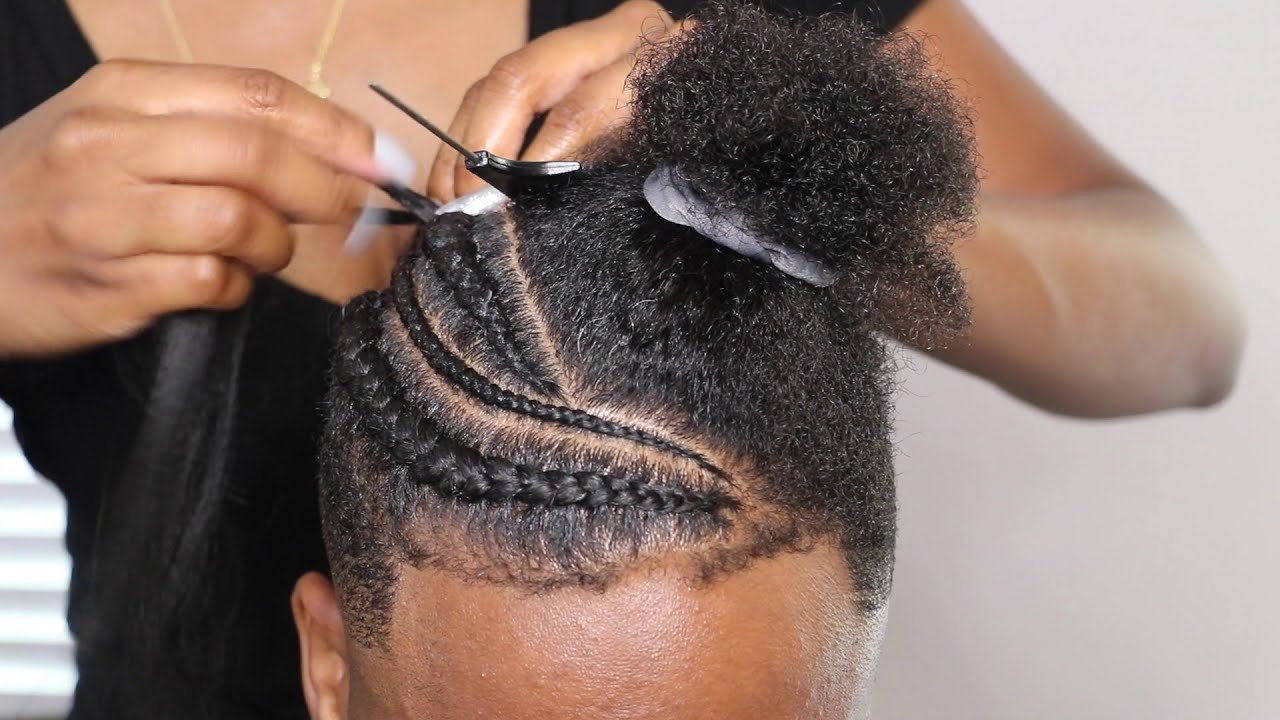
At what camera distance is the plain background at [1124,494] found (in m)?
1.40

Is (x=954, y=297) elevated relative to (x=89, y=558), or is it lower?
elevated

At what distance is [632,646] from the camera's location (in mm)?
590

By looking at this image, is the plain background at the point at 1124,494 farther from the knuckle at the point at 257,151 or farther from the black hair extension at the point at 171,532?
the knuckle at the point at 257,151

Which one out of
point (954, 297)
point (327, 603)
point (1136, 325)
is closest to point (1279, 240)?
point (1136, 325)

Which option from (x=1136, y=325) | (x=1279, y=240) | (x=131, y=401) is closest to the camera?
(x=131, y=401)

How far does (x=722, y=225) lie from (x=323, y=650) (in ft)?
1.38

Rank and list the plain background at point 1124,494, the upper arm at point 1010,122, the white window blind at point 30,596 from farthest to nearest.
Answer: the plain background at point 1124,494 → the white window blind at point 30,596 → the upper arm at point 1010,122

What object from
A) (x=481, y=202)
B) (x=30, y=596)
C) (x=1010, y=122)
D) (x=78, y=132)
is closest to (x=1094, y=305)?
(x=1010, y=122)

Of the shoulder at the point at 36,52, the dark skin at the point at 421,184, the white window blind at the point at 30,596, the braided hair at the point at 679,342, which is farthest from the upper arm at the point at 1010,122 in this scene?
the white window blind at the point at 30,596

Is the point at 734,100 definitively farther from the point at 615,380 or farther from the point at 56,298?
the point at 56,298

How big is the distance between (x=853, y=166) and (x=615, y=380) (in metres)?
0.19

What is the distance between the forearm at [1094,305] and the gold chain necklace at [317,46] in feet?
1.92

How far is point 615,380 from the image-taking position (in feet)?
2.12

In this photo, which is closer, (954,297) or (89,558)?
(954,297)
